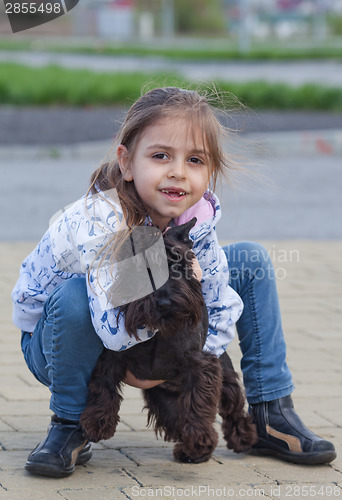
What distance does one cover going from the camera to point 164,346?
253cm

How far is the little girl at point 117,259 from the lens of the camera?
100.0 inches

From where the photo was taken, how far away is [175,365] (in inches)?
101

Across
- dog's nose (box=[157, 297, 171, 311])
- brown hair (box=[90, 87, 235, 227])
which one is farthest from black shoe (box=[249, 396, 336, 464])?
brown hair (box=[90, 87, 235, 227])

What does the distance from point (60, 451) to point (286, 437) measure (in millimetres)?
725

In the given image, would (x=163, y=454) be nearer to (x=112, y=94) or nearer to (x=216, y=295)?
(x=216, y=295)

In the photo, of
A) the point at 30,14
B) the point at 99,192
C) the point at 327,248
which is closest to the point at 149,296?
the point at 99,192

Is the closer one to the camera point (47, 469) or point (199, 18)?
point (47, 469)

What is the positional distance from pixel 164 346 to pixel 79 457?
18.4 inches

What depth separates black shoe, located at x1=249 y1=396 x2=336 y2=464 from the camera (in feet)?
8.98
